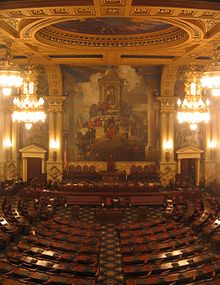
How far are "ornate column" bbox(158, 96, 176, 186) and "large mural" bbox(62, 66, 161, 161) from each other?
3.69 feet

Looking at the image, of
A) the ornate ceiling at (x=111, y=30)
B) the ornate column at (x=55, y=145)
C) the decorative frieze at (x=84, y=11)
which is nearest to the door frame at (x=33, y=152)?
the ornate column at (x=55, y=145)

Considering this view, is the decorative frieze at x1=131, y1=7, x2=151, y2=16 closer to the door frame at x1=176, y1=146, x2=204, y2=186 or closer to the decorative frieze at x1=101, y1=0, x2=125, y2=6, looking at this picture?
the decorative frieze at x1=101, y1=0, x2=125, y2=6

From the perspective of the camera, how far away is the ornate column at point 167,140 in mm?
25797

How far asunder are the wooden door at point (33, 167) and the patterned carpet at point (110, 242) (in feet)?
21.3

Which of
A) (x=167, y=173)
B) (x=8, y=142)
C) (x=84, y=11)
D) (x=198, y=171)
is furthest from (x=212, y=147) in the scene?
(x=84, y=11)

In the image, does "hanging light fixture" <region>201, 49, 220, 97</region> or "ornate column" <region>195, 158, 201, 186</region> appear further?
"ornate column" <region>195, 158, 201, 186</region>

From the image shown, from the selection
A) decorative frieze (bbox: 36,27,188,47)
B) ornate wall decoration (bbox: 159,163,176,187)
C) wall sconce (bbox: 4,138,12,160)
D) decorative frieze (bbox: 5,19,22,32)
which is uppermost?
decorative frieze (bbox: 36,27,188,47)

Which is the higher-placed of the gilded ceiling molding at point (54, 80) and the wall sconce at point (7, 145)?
the gilded ceiling molding at point (54, 80)

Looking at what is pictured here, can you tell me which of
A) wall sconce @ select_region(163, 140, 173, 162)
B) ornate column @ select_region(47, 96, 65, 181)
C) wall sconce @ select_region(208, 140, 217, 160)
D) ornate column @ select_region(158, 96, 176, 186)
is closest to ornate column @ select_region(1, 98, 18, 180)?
ornate column @ select_region(47, 96, 65, 181)

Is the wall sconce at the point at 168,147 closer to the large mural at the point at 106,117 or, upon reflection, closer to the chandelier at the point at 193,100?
the large mural at the point at 106,117

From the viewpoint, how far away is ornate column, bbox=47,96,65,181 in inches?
1017

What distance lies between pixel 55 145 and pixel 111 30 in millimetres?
10812

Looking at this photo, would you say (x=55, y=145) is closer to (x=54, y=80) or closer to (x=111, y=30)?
(x=54, y=80)

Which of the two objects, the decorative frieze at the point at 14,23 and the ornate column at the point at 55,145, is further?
the ornate column at the point at 55,145
